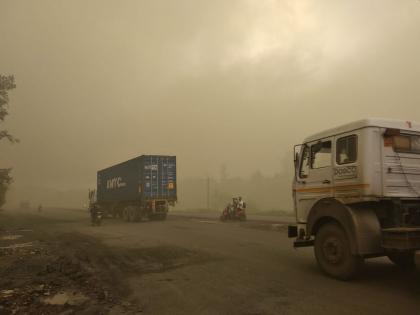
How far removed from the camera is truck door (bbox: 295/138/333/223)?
7.81m

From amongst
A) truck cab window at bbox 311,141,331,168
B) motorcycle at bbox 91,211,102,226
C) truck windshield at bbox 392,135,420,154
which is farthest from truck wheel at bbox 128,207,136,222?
truck windshield at bbox 392,135,420,154

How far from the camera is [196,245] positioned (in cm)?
1260

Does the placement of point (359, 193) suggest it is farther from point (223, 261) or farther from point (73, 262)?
point (73, 262)

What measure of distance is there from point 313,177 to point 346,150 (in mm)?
1081

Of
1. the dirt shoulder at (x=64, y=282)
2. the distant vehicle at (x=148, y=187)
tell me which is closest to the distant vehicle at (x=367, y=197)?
the dirt shoulder at (x=64, y=282)

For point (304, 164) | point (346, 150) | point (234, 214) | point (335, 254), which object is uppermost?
point (346, 150)

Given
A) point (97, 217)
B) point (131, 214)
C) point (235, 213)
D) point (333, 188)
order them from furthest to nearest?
1. point (131, 214)
2. point (235, 213)
3. point (97, 217)
4. point (333, 188)

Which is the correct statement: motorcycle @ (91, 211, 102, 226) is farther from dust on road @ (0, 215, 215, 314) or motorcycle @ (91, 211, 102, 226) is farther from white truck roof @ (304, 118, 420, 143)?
white truck roof @ (304, 118, 420, 143)

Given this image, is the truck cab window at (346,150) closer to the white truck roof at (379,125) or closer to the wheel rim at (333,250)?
the white truck roof at (379,125)

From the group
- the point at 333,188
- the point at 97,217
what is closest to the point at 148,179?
the point at 97,217

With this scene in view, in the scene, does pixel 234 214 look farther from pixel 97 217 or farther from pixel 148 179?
pixel 97 217

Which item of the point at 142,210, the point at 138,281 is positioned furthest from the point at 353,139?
the point at 142,210

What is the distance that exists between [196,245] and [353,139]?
7.11 metres

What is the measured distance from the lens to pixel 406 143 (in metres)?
7.13
